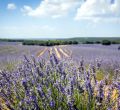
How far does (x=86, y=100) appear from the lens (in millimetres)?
3045

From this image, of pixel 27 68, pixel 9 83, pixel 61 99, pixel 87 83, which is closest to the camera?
pixel 87 83

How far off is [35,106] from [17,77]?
1.17m

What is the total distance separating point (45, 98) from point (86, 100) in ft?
1.86

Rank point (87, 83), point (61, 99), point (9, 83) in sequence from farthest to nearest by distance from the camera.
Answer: point (9, 83), point (61, 99), point (87, 83)

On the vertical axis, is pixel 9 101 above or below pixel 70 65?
below

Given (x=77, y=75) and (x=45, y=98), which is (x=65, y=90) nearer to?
(x=45, y=98)

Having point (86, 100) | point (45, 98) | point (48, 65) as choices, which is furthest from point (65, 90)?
point (48, 65)

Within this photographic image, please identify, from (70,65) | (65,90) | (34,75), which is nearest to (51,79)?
(34,75)

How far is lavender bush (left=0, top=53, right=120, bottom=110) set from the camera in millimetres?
2678

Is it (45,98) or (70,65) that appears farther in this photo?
(70,65)

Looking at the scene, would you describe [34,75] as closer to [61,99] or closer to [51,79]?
[51,79]

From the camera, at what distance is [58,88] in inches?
112

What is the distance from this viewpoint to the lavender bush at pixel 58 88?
2678mm

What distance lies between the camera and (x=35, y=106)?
2594 millimetres
